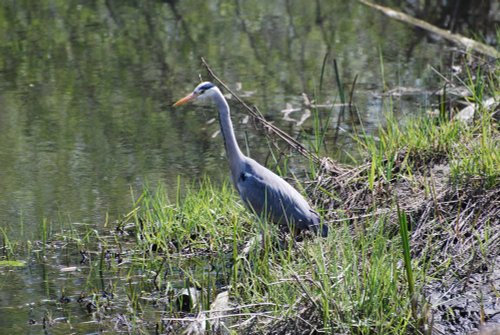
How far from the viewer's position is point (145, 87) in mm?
9422

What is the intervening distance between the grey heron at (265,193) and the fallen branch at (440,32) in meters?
4.09

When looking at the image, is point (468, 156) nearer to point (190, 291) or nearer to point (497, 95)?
point (497, 95)

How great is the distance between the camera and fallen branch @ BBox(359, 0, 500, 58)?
9680mm

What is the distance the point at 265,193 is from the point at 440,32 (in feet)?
20.2

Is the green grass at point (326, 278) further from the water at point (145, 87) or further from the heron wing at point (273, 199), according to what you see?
the water at point (145, 87)

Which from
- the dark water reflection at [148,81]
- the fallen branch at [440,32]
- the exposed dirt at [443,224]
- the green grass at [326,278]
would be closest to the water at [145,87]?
the dark water reflection at [148,81]

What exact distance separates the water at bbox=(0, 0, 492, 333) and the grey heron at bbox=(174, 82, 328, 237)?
78 centimetres

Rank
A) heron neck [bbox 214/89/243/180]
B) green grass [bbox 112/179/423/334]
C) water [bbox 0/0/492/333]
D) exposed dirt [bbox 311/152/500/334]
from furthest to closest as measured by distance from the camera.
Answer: water [bbox 0/0/492/333], heron neck [bbox 214/89/243/180], exposed dirt [bbox 311/152/500/334], green grass [bbox 112/179/423/334]

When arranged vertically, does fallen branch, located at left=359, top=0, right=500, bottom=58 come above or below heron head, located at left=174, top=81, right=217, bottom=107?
below

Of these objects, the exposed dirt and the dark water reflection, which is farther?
the dark water reflection

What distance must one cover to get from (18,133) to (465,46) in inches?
190

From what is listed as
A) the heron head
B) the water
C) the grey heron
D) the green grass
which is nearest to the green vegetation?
the green grass

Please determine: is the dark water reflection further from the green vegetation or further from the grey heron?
the grey heron

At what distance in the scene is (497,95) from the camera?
672cm
